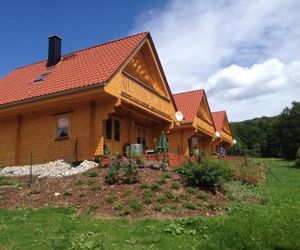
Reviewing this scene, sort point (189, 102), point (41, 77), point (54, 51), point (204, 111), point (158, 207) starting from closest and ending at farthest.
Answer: point (158, 207) < point (41, 77) < point (54, 51) < point (189, 102) < point (204, 111)

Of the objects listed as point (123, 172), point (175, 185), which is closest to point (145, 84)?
point (123, 172)

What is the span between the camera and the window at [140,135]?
24.7 meters

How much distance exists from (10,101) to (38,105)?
178 centimetres

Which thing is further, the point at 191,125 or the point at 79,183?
the point at 191,125

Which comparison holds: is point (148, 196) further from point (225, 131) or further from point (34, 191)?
point (225, 131)

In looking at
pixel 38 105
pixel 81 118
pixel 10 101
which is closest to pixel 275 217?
pixel 81 118

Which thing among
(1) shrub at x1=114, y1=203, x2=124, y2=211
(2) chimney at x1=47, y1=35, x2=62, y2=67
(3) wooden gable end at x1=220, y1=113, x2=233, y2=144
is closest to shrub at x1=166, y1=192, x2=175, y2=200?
(1) shrub at x1=114, y1=203, x2=124, y2=211

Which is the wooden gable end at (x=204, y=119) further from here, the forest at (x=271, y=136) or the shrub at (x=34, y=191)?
the shrub at (x=34, y=191)

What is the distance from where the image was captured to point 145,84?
74.3ft

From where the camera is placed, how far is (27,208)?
12.9 metres

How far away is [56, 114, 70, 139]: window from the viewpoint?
20234mm

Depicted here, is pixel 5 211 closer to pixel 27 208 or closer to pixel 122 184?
pixel 27 208

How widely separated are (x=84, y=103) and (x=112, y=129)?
226 centimetres

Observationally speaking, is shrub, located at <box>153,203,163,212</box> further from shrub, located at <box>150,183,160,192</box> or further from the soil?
shrub, located at <box>150,183,160,192</box>
